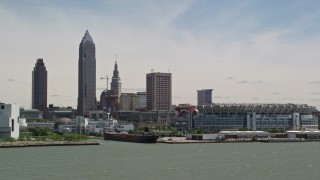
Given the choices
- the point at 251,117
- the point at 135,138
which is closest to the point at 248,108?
the point at 251,117

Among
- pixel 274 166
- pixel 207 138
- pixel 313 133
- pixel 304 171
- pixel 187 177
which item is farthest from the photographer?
pixel 313 133

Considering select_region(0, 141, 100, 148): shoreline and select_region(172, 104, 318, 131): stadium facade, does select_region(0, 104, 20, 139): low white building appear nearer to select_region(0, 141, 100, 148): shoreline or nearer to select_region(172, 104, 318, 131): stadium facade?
select_region(0, 141, 100, 148): shoreline

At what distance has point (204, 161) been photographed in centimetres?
4894

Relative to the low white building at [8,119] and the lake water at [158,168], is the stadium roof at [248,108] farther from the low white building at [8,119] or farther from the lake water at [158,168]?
the lake water at [158,168]

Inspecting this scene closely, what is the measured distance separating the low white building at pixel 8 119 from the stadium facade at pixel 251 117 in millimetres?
66791

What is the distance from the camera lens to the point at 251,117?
467 feet

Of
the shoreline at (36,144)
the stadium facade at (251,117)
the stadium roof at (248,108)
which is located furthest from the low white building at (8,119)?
the stadium roof at (248,108)

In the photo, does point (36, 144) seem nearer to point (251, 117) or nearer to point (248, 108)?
point (251, 117)

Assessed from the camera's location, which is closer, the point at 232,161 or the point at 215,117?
the point at 232,161

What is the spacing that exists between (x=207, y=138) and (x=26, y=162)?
55.9 meters

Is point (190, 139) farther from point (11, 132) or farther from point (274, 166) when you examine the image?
point (274, 166)

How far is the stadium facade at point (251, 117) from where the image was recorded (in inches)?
5576

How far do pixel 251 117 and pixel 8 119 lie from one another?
7557 cm

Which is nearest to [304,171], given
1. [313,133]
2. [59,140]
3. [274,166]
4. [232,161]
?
[274,166]
